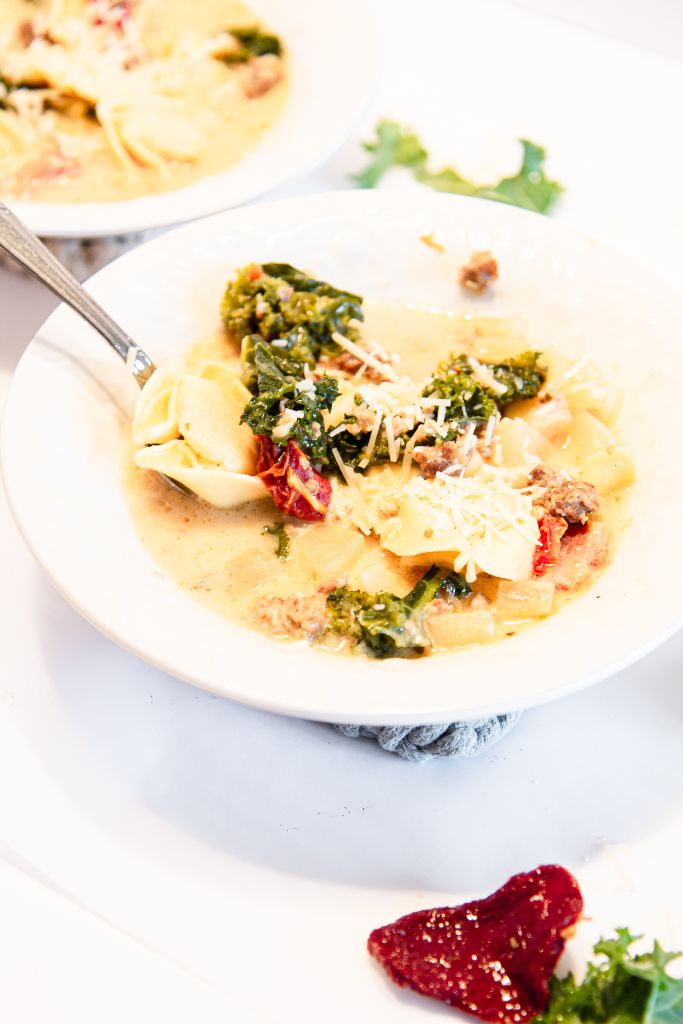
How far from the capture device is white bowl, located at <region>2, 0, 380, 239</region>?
4.06 metres

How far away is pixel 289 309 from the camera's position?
11.9 ft

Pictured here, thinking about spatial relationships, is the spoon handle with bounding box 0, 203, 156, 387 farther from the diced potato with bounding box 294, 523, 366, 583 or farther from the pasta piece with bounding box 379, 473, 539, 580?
the pasta piece with bounding box 379, 473, 539, 580

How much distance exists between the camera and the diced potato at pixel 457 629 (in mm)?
2889

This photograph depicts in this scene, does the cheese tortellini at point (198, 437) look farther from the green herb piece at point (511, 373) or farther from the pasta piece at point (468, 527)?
the green herb piece at point (511, 373)


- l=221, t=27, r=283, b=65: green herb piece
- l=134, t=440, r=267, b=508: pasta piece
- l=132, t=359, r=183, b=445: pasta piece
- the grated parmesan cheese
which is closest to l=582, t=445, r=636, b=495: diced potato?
the grated parmesan cheese

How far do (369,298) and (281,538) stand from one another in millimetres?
1179

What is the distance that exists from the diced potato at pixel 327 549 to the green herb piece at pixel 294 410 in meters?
0.24

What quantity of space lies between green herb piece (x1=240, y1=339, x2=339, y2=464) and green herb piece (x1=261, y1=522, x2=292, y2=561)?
232mm

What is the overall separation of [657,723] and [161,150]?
121 inches

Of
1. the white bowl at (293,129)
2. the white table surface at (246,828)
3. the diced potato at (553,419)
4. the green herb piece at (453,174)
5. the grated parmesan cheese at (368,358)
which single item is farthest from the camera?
the green herb piece at (453,174)

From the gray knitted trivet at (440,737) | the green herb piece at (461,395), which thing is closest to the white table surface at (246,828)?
the gray knitted trivet at (440,737)

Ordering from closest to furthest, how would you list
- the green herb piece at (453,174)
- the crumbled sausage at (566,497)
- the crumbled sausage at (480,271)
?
the crumbled sausage at (566,497), the crumbled sausage at (480,271), the green herb piece at (453,174)

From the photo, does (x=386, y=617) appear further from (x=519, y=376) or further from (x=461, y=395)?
(x=519, y=376)

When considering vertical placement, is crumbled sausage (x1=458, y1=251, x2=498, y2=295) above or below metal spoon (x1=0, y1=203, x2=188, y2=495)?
above
